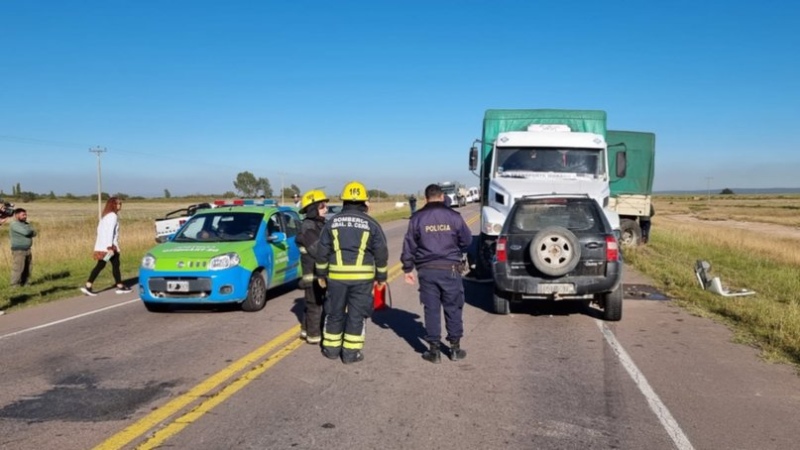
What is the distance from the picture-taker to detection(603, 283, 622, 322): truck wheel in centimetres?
857

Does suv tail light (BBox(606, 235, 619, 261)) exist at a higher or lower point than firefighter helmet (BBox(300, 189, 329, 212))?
lower

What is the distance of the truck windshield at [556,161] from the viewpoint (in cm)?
1251

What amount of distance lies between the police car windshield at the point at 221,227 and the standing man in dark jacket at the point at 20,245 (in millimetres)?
4325

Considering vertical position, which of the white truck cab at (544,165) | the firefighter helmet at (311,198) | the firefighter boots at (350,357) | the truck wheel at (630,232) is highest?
the white truck cab at (544,165)

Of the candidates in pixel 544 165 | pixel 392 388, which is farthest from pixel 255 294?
pixel 544 165

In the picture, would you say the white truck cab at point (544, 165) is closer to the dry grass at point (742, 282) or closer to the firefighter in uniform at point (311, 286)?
the dry grass at point (742, 282)

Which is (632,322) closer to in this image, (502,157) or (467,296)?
(467,296)

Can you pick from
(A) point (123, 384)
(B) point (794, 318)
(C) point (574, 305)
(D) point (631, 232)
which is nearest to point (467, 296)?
(C) point (574, 305)

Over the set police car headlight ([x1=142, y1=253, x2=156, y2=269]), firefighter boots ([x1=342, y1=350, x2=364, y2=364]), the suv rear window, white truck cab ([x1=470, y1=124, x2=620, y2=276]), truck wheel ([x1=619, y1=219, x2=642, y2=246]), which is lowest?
firefighter boots ([x1=342, y1=350, x2=364, y2=364])

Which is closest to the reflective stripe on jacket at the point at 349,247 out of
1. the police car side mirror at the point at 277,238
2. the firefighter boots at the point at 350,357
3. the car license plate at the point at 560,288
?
the firefighter boots at the point at 350,357

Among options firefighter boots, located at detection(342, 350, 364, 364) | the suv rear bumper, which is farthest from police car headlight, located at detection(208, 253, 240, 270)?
the suv rear bumper

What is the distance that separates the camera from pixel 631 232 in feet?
65.6

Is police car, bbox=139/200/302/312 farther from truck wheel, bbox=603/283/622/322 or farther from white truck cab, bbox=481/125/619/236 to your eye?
truck wheel, bbox=603/283/622/322

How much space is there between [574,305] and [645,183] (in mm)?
11652
